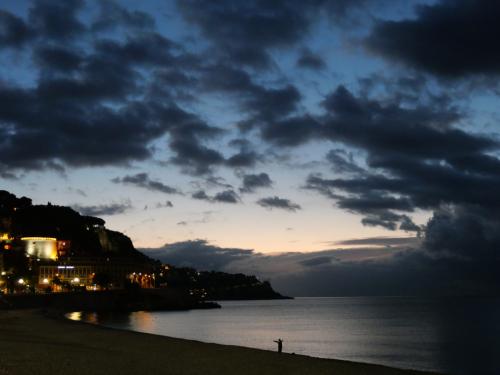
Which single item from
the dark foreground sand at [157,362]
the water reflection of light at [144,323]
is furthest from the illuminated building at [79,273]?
the dark foreground sand at [157,362]

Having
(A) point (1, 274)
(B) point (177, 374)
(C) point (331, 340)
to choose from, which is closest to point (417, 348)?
(C) point (331, 340)

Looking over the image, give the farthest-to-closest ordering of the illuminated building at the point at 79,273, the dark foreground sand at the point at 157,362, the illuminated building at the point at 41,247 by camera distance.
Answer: the illuminated building at the point at 41,247, the illuminated building at the point at 79,273, the dark foreground sand at the point at 157,362

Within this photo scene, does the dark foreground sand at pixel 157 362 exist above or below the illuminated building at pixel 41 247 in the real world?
below

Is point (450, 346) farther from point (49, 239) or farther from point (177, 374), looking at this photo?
point (49, 239)

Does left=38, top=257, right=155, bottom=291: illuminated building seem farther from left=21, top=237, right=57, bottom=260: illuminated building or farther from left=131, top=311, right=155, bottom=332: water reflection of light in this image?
left=131, top=311, right=155, bottom=332: water reflection of light

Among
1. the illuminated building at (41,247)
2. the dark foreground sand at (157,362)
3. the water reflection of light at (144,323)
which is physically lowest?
the water reflection of light at (144,323)

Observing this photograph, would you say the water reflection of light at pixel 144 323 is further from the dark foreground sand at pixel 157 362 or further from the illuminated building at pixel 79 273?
the illuminated building at pixel 79 273

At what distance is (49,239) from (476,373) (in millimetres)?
174434

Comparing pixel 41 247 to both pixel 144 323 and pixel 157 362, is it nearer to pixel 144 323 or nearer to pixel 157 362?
pixel 144 323

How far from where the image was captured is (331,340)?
7275cm

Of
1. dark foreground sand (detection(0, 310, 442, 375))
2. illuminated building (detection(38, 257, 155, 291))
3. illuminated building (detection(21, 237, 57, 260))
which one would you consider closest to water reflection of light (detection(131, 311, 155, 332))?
dark foreground sand (detection(0, 310, 442, 375))

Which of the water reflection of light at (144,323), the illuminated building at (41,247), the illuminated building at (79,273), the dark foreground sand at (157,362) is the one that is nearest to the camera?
the dark foreground sand at (157,362)

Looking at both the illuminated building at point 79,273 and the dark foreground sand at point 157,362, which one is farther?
the illuminated building at point 79,273

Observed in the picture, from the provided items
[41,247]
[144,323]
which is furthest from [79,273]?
[144,323]
